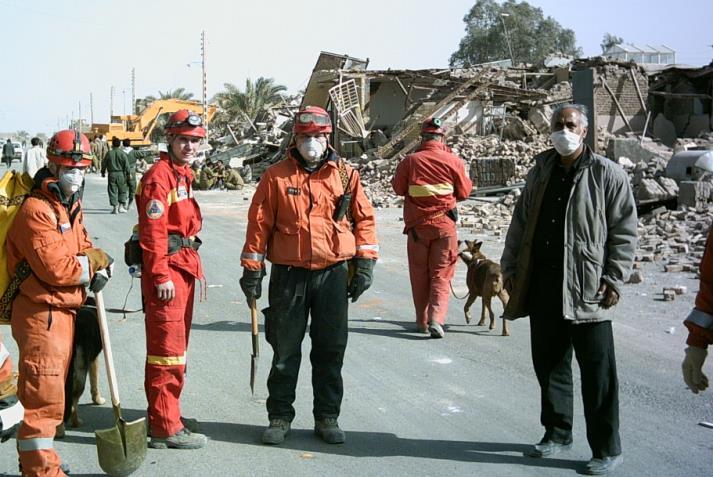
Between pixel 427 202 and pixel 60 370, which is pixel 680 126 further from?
pixel 60 370

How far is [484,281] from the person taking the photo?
8.56 meters

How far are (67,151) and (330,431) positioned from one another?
2.40 meters

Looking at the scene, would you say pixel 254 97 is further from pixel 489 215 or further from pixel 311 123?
pixel 311 123

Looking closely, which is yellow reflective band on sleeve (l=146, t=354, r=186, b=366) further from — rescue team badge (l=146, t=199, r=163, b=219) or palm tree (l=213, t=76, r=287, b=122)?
palm tree (l=213, t=76, r=287, b=122)

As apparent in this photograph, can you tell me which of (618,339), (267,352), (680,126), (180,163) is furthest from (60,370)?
(680,126)

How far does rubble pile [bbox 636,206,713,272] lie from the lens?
12.0 metres

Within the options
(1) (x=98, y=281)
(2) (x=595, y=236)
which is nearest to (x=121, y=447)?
(1) (x=98, y=281)

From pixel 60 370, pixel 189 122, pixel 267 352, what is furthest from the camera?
pixel 267 352

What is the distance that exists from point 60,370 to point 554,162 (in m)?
3.15

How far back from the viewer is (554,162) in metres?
5.08

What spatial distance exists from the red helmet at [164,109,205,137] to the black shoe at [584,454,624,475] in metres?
3.15

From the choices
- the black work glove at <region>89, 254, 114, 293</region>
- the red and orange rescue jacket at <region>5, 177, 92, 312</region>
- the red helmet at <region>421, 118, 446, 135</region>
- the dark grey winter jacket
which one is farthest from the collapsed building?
the red and orange rescue jacket at <region>5, 177, 92, 312</region>

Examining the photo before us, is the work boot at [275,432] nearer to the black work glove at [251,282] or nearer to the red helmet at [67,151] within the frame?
the black work glove at [251,282]

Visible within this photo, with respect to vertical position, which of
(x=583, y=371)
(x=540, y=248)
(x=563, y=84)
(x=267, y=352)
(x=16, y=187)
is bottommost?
(x=267, y=352)
